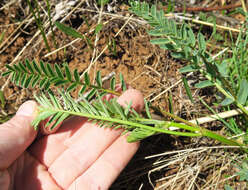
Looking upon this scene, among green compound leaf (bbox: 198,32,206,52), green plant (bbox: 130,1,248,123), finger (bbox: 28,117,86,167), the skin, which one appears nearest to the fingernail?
the skin

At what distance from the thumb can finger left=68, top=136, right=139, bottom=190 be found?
420 mm

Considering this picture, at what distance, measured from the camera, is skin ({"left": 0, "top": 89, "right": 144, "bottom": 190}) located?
67.6 inches

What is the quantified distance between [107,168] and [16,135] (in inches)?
23.8

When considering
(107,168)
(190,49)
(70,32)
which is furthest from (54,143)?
(190,49)

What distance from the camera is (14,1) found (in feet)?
8.11

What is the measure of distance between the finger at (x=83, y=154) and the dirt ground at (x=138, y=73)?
1.12 feet

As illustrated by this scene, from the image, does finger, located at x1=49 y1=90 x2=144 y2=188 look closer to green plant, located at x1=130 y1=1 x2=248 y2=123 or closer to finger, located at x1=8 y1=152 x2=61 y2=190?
finger, located at x1=8 y1=152 x2=61 y2=190

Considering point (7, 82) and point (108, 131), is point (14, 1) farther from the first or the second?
point (108, 131)

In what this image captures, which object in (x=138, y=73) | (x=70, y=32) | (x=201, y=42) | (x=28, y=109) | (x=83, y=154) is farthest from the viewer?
(x=138, y=73)

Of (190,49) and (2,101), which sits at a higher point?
(190,49)

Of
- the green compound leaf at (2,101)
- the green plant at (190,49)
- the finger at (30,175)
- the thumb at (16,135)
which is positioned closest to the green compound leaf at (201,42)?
the green plant at (190,49)

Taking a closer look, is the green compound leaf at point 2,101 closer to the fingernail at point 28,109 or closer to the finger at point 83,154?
the fingernail at point 28,109

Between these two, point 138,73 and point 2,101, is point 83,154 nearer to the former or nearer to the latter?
point 138,73

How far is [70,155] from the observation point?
1.81 meters
